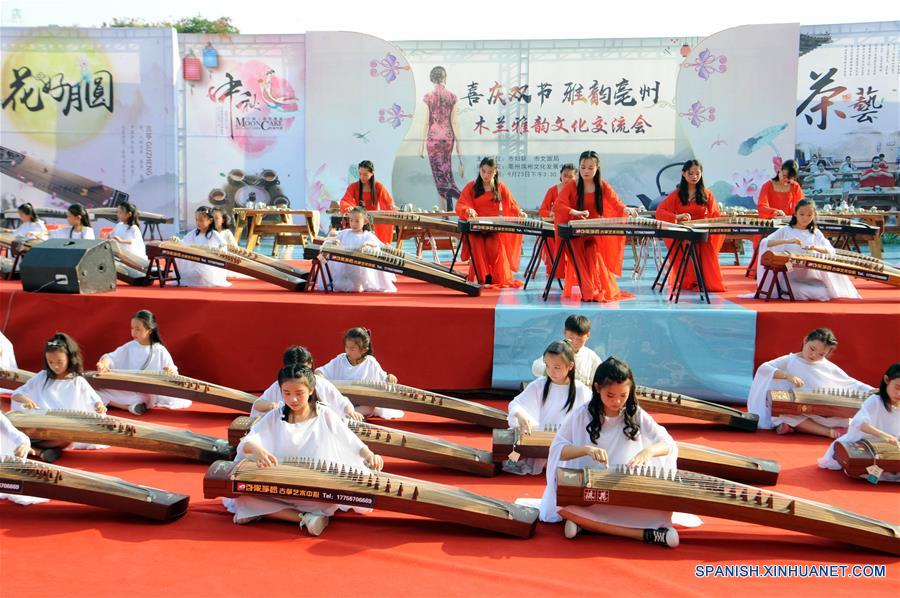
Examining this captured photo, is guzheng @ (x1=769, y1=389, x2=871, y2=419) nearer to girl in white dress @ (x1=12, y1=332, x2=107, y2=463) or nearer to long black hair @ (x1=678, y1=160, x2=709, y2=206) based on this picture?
long black hair @ (x1=678, y1=160, x2=709, y2=206)

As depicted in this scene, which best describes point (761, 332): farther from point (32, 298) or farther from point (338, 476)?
point (32, 298)

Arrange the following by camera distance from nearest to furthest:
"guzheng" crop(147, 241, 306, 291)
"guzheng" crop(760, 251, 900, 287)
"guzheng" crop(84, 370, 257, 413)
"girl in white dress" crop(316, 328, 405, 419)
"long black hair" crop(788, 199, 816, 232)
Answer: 1. "guzheng" crop(84, 370, 257, 413)
2. "girl in white dress" crop(316, 328, 405, 419)
3. "guzheng" crop(760, 251, 900, 287)
4. "long black hair" crop(788, 199, 816, 232)
5. "guzheng" crop(147, 241, 306, 291)

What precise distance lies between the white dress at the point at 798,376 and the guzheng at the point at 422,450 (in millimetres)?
1996

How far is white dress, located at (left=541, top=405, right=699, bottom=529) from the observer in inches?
134

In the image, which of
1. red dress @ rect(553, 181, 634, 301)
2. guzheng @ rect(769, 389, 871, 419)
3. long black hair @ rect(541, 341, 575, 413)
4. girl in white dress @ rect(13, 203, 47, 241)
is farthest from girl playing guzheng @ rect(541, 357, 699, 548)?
girl in white dress @ rect(13, 203, 47, 241)

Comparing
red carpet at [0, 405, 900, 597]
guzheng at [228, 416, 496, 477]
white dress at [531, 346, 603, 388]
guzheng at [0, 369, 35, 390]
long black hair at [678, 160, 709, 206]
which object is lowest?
red carpet at [0, 405, 900, 597]

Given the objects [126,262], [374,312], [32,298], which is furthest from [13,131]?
[374,312]

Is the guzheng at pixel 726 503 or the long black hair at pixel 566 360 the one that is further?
the long black hair at pixel 566 360

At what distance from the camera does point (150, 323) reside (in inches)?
227

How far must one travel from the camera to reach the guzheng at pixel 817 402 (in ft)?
16.1

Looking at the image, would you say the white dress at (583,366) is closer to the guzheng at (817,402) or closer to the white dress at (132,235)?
the guzheng at (817,402)

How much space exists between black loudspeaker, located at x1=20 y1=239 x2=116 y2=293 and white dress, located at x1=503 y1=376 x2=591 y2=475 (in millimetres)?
3800

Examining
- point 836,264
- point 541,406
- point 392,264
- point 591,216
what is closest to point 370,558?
point 541,406

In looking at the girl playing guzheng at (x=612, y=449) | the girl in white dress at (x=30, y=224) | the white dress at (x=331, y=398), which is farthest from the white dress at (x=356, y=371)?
the girl in white dress at (x=30, y=224)
